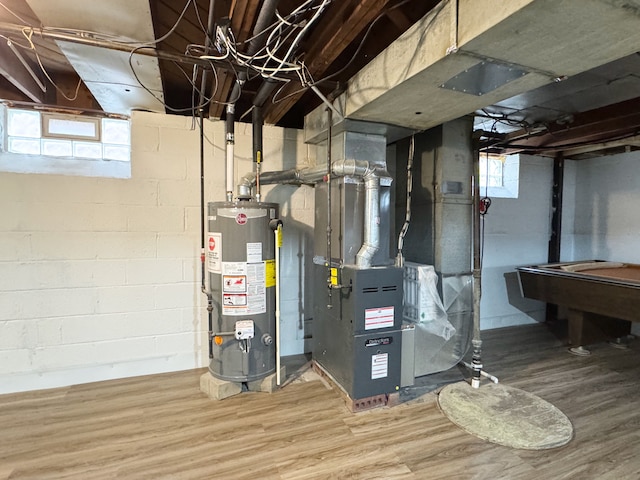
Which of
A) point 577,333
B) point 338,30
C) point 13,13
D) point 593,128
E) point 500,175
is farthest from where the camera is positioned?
point 500,175

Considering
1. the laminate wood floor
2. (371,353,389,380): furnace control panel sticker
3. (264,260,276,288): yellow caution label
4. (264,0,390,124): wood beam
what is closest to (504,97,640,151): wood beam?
the laminate wood floor

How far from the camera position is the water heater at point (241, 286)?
7.57ft

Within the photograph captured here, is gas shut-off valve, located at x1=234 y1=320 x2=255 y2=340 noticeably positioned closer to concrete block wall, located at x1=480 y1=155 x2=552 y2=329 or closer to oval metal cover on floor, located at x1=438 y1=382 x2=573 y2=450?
oval metal cover on floor, located at x1=438 y1=382 x2=573 y2=450

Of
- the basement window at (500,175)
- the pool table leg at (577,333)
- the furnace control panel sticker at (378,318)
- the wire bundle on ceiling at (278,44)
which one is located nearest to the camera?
the wire bundle on ceiling at (278,44)

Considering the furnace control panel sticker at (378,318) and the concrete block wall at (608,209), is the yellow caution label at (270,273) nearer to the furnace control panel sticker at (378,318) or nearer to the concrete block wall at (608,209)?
the furnace control panel sticker at (378,318)

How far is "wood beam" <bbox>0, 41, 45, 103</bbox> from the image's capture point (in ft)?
6.88

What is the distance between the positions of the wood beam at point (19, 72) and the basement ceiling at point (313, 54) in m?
0.01

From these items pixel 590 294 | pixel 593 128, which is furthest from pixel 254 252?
pixel 593 128

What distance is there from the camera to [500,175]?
437 centimetres

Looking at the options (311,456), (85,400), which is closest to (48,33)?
(85,400)

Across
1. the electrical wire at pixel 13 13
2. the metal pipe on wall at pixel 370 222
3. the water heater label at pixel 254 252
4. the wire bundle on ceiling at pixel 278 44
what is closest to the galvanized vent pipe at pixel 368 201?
the metal pipe on wall at pixel 370 222

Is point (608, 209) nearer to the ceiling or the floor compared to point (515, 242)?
nearer to the ceiling

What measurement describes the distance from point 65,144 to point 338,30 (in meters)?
2.34

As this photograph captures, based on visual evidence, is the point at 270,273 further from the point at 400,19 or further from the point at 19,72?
the point at 19,72
